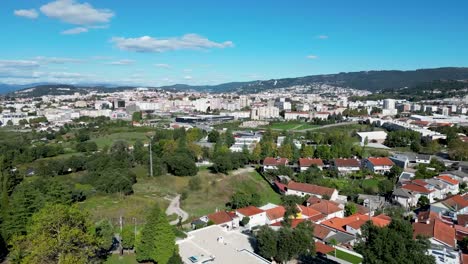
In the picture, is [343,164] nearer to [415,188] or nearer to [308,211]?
[415,188]

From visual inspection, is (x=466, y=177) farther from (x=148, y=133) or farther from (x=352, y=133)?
(x=148, y=133)

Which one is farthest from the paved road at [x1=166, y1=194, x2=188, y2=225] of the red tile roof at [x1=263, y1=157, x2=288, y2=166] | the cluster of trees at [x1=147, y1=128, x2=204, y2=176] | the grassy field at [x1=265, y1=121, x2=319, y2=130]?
the grassy field at [x1=265, y1=121, x2=319, y2=130]

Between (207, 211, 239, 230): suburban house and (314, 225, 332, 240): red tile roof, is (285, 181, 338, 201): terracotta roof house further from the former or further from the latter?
(207, 211, 239, 230): suburban house

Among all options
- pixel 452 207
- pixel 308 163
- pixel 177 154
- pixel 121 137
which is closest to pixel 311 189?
pixel 308 163

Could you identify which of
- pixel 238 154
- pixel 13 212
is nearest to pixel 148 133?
pixel 238 154

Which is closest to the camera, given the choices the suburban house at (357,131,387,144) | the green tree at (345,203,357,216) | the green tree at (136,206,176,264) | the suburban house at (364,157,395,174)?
the green tree at (136,206,176,264)
